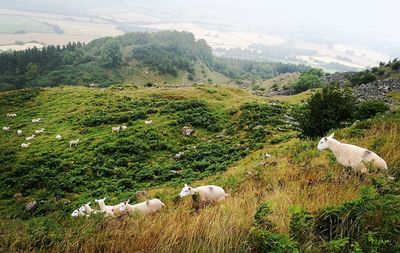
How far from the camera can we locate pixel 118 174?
2483cm

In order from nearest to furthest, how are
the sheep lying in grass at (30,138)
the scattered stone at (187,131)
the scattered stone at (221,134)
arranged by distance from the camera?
the scattered stone at (221,134), the scattered stone at (187,131), the sheep lying in grass at (30,138)

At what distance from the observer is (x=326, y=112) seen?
2052cm

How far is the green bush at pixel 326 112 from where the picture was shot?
67.6 ft

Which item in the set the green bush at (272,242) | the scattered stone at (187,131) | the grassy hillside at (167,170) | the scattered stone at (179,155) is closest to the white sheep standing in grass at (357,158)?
the grassy hillside at (167,170)

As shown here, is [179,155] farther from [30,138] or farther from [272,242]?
[272,242]

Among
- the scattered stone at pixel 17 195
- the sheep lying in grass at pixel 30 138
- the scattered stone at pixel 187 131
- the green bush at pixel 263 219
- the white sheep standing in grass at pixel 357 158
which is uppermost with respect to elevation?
the green bush at pixel 263 219

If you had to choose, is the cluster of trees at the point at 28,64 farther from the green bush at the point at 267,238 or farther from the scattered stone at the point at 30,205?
the green bush at the point at 267,238

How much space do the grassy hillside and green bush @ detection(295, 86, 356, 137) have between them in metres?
1.46

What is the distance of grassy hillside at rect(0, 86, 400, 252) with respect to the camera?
4754 mm

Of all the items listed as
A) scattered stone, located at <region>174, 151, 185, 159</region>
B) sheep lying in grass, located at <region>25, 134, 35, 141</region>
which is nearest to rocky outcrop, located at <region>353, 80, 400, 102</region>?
scattered stone, located at <region>174, 151, 185, 159</region>

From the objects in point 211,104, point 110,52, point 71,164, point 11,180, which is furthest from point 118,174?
point 110,52

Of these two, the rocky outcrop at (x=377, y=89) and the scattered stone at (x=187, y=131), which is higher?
the rocky outcrop at (x=377, y=89)

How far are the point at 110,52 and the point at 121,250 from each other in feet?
587

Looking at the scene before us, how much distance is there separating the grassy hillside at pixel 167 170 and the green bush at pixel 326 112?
146cm
